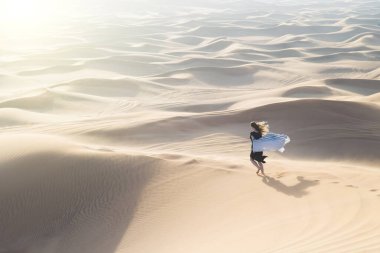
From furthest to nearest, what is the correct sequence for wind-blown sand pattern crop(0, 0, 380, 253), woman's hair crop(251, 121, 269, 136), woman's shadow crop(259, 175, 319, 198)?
woman's hair crop(251, 121, 269, 136)
woman's shadow crop(259, 175, 319, 198)
wind-blown sand pattern crop(0, 0, 380, 253)

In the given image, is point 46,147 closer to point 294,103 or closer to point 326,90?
point 294,103

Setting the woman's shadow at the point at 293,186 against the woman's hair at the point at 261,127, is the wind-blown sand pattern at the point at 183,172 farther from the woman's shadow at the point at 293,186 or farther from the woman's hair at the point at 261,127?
the woman's hair at the point at 261,127

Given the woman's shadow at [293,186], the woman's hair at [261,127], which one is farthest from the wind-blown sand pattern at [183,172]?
the woman's hair at [261,127]

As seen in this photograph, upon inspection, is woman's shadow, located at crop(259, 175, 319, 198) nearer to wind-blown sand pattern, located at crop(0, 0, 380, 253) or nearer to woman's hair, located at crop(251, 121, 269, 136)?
wind-blown sand pattern, located at crop(0, 0, 380, 253)

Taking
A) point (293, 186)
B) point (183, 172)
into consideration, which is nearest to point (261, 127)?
point (293, 186)

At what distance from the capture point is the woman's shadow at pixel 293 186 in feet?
22.1

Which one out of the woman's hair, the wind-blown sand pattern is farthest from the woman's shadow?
the woman's hair

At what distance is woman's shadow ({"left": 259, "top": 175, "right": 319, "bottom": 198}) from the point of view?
674cm

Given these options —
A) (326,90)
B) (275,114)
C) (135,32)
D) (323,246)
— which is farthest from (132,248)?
(135,32)

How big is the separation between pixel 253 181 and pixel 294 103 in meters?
7.65

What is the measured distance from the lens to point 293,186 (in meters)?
7.09

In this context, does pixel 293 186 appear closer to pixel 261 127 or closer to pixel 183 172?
pixel 261 127

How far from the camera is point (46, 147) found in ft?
29.1

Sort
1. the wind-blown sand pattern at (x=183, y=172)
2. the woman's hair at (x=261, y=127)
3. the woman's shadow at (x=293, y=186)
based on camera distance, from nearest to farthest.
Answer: the wind-blown sand pattern at (x=183, y=172) → the woman's shadow at (x=293, y=186) → the woman's hair at (x=261, y=127)
